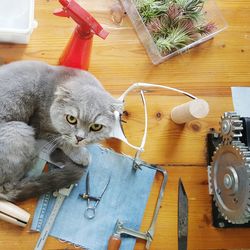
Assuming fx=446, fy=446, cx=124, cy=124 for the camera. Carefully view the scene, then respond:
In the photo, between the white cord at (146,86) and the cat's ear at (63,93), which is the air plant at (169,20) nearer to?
the white cord at (146,86)

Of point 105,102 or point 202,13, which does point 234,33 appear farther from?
point 105,102

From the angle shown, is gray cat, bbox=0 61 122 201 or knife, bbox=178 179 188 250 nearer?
gray cat, bbox=0 61 122 201

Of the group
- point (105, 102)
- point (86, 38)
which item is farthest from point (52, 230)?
point (86, 38)

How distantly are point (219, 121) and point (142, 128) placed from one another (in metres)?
0.21

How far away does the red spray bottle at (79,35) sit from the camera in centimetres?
93

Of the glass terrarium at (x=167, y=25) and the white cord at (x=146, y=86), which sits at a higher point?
the glass terrarium at (x=167, y=25)

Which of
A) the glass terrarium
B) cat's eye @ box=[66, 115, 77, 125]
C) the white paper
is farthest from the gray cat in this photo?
the white paper

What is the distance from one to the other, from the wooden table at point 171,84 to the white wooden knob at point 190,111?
0.04 meters

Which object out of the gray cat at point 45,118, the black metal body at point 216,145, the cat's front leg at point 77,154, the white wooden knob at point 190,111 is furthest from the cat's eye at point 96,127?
the black metal body at point 216,145

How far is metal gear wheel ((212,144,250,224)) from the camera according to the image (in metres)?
0.96

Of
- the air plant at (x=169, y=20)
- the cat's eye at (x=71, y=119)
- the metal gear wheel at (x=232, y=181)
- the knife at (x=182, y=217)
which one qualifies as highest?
the air plant at (x=169, y=20)

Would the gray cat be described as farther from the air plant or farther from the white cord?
the air plant

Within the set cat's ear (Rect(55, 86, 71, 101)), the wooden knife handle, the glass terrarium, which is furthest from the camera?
the glass terrarium

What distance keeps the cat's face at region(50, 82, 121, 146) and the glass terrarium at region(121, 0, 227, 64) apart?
0.27m
